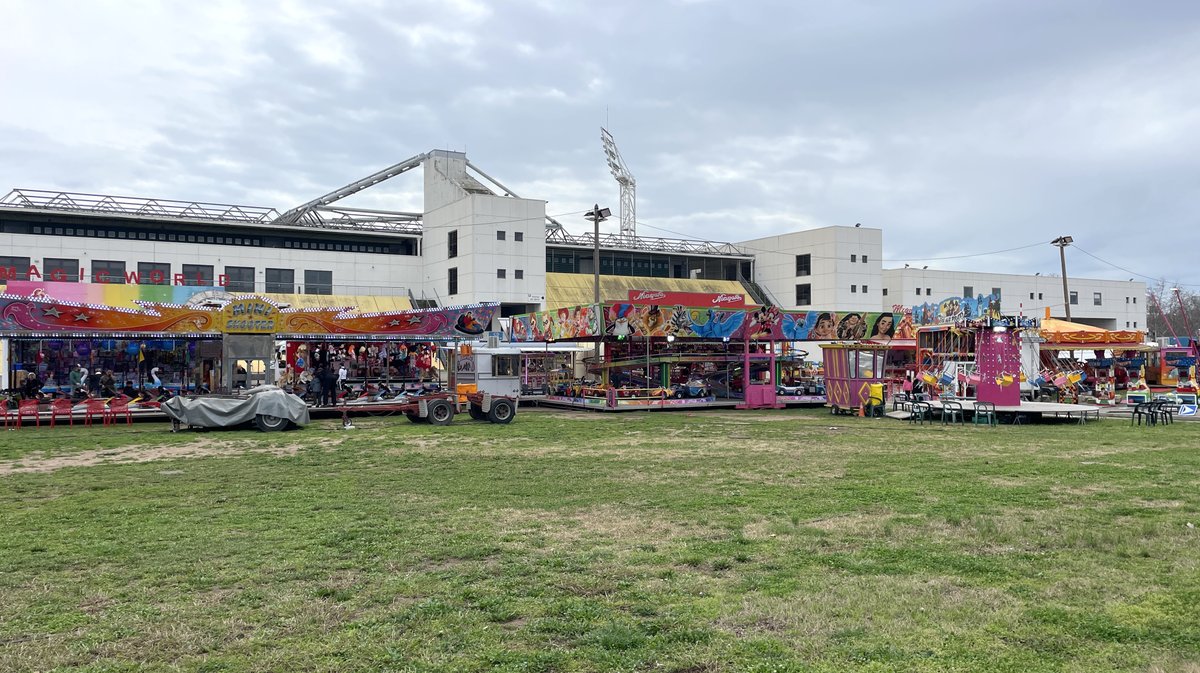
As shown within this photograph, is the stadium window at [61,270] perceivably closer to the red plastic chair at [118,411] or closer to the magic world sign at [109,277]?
the magic world sign at [109,277]

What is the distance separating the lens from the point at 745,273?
253 feet

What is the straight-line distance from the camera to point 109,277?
2077 inches

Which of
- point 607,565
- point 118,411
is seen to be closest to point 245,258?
point 118,411

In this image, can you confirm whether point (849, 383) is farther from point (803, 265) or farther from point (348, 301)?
point (803, 265)

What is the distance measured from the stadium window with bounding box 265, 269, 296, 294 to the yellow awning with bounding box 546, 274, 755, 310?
17500 mm

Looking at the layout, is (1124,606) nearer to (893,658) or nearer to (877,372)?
(893,658)

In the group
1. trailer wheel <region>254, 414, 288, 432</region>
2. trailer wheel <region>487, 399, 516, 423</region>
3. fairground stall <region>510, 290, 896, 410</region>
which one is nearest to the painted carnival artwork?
fairground stall <region>510, 290, 896, 410</region>

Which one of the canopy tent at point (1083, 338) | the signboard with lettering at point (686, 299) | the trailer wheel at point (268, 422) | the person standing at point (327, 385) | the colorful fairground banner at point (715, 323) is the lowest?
the trailer wheel at point (268, 422)

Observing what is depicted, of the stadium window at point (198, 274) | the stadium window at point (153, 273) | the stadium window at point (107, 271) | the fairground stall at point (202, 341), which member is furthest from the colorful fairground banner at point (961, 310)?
the stadium window at point (107, 271)

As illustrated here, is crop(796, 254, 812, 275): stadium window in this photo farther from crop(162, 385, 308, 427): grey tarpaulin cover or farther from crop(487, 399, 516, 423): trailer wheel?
crop(162, 385, 308, 427): grey tarpaulin cover

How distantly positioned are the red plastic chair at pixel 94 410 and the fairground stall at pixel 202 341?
9.45 ft

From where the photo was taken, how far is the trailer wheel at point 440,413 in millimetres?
23750

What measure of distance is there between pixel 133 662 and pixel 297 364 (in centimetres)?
3317

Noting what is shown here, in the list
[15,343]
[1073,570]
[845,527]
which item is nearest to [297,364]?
[15,343]
